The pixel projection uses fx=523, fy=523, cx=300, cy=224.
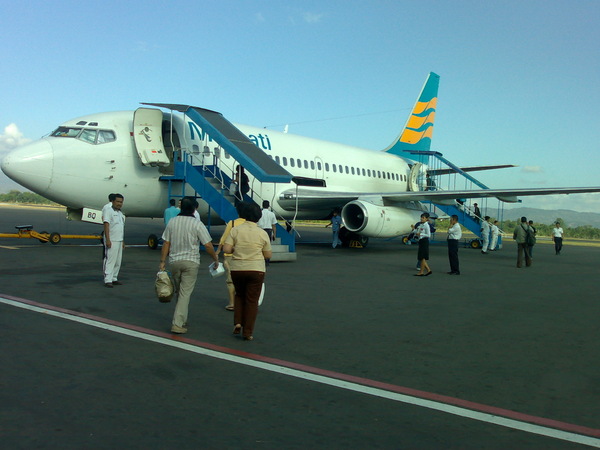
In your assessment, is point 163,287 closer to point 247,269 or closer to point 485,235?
point 247,269

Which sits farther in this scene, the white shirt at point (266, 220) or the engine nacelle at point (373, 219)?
the engine nacelle at point (373, 219)

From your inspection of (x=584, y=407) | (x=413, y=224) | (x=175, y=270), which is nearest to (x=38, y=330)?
(x=175, y=270)

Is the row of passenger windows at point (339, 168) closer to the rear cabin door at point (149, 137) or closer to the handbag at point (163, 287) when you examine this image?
the rear cabin door at point (149, 137)

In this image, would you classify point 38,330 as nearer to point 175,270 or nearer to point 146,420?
point 175,270

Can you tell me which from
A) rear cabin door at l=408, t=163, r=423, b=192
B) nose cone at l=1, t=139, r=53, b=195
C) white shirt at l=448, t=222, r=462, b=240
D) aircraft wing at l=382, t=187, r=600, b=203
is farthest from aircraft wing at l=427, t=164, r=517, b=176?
nose cone at l=1, t=139, r=53, b=195

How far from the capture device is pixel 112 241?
29.7ft

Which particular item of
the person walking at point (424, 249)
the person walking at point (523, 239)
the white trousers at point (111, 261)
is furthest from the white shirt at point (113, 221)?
the person walking at point (523, 239)

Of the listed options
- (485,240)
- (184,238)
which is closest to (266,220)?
(184,238)

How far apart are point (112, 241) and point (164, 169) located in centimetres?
631

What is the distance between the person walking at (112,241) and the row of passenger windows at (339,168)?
9.72 meters

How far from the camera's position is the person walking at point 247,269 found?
19.1 feet

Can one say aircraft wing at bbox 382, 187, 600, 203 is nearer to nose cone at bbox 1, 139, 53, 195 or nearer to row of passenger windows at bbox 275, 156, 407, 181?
row of passenger windows at bbox 275, 156, 407, 181

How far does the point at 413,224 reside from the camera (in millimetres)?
19312

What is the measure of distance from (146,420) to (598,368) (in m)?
4.27
